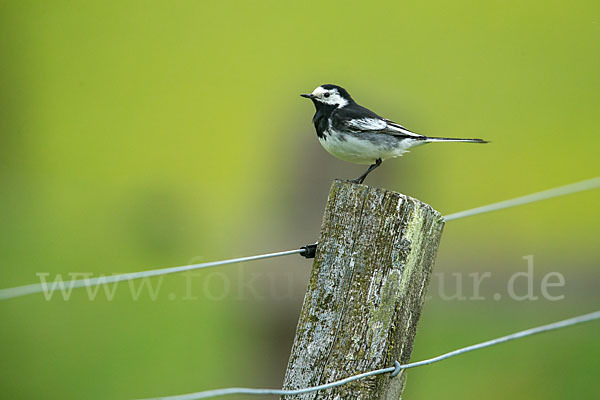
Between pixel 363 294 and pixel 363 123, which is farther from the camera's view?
pixel 363 123

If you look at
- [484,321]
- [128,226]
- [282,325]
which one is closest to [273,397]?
[282,325]

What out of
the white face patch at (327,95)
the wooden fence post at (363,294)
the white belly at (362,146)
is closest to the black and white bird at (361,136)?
the white belly at (362,146)

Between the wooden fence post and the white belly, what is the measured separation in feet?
5.08

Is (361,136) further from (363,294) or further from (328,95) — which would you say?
(363,294)

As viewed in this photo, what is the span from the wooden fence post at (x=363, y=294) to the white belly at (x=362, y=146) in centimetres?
155

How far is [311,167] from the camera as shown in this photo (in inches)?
244

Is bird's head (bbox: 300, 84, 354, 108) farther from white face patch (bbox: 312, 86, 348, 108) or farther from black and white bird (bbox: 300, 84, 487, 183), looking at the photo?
black and white bird (bbox: 300, 84, 487, 183)

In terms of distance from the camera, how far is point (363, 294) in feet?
7.69

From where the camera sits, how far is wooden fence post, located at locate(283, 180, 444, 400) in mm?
2320

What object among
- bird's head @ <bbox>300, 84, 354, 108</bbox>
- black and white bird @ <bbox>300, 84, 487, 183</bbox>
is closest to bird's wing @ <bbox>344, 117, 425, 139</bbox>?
black and white bird @ <bbox>300, 84, 487, 183</bbox>

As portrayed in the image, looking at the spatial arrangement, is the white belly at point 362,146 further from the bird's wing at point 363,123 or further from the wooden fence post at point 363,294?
the wooden fence post at point 363,294

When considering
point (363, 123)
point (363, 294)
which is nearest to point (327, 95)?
point (363, 123)

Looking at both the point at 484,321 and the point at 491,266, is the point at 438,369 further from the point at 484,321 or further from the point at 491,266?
the point at 491,266

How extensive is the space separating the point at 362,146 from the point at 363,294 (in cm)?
169
